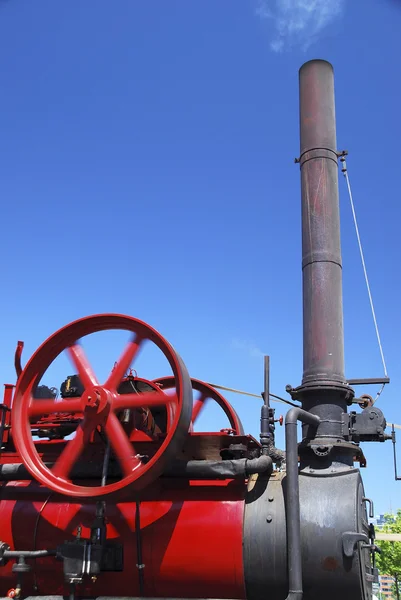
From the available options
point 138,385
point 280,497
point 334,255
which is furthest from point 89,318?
point 334,255

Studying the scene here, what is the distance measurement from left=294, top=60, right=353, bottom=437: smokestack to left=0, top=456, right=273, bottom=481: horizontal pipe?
0.91m

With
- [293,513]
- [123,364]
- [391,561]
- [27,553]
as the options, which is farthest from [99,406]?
[391,561]

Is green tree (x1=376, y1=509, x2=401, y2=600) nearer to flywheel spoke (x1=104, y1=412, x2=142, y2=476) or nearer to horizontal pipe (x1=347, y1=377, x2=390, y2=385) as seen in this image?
horizontal pipe (x1=347, y1=377, x2=390, y2=385)

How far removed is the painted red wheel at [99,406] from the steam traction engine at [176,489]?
1 centimetres

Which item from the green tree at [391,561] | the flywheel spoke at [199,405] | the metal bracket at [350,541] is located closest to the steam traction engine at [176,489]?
the metal bracket at [350,541]

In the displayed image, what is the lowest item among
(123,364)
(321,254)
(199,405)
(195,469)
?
(195,469)

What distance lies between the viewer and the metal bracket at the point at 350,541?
179 inches

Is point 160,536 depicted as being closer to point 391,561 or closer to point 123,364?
point 123,364

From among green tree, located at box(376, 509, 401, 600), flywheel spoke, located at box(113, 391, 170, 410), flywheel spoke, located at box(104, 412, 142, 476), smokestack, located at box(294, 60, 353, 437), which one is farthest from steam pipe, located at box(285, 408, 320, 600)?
green tree, located at box(376, 509, 401, 600)

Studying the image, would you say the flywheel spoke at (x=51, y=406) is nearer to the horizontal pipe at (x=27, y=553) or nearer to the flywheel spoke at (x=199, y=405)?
the horizontal pipe at (x=27, y=553)

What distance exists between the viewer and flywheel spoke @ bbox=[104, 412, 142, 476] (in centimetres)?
486

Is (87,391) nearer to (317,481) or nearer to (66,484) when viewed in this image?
(66,484)

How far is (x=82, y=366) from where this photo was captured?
17.6 feet

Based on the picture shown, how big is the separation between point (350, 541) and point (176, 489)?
1.61 metres
